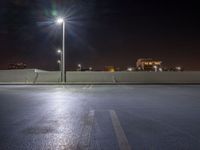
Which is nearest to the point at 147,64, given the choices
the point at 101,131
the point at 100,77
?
the point at 100,77

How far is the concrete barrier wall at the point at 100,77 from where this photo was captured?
42.0 m

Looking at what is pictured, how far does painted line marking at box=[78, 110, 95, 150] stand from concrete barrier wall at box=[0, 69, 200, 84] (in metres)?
32.4

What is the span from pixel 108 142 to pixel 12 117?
4677mm

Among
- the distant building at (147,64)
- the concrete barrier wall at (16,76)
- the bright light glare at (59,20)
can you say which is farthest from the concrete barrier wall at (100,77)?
the distant building at (147,64)

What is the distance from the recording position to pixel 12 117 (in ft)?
31.9

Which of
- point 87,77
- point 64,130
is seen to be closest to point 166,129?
point 64,130

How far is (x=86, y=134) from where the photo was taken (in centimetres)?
697

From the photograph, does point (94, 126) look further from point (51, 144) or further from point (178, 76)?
point (178, 76)

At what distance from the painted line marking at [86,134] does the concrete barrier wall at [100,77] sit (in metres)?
32.4

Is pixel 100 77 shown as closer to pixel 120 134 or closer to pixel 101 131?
pixel 101 131

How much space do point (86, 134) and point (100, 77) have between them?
3654 cm

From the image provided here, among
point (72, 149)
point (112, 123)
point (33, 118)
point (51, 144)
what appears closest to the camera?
point (72, 149)

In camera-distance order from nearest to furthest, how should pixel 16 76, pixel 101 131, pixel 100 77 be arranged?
pixel 101 131 → pixel 100 77 → pixel 16 76

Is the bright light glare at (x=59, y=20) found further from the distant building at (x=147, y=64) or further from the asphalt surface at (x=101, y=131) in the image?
the distant building at (x=147, y=64)
